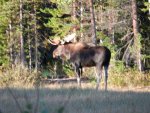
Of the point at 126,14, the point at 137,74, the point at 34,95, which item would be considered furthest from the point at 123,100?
the point at 126,14

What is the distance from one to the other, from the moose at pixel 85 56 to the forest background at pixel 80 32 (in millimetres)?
1623

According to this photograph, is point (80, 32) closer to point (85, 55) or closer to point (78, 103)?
point (85, 55)

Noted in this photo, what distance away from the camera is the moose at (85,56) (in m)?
18.2

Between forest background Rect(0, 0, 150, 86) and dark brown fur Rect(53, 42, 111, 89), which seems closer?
dark brown fur Rect(53, 42, 111, 89)

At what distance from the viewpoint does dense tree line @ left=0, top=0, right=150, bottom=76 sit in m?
28.7

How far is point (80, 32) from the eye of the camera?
111 feet

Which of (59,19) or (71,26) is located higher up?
(59,19)

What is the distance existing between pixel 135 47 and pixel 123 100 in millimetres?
13248

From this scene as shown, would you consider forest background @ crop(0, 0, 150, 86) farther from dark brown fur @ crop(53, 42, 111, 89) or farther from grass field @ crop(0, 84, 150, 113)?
grass field @ crop(0, 84, 150, 113)

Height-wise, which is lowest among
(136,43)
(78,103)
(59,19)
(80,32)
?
(78,103)

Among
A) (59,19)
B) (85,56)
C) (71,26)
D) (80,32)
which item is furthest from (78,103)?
(59,19)

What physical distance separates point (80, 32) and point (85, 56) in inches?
600

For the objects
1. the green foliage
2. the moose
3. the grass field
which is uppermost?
the green foliage

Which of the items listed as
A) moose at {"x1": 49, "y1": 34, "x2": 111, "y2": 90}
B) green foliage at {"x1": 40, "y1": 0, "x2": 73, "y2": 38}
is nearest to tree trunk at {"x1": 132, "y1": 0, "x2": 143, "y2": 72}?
moose at {"x1": 49, "y1": 34, "x2": 111, "y2": 90}
